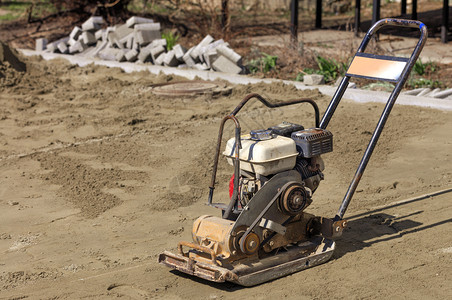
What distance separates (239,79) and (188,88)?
114 cm

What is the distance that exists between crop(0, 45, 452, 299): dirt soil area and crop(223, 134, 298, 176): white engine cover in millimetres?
754

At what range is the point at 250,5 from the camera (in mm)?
21891

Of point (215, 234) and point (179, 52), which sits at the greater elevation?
point (179, 52)

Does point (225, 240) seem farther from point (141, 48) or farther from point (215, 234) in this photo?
point (141, 48)

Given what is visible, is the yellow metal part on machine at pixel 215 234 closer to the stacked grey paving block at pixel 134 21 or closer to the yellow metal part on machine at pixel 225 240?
the yellow metal part on machine at pixel 225 240

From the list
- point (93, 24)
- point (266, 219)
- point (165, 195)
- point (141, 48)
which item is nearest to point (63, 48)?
point (93, 24)

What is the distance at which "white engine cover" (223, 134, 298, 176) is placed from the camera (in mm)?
4266

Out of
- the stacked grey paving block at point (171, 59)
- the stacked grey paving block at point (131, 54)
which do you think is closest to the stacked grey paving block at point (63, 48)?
the stacked grey paving block at point (131, 54)

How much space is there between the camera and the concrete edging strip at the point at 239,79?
8.99 metres

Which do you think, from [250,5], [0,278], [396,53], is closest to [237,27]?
[250,5]

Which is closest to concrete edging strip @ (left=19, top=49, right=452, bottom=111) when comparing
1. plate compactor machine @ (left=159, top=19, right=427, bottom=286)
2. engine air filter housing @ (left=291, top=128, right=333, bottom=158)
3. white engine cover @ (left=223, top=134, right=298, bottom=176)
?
plate compactor machine @ (left=159, top=19, right=427, bottom=286)

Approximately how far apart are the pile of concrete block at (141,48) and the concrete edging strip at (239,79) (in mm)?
230

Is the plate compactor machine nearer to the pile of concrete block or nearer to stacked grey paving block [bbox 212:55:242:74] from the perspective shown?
stacked grey paving block [bbox 212:55:242:74]

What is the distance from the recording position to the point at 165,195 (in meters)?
6.34
